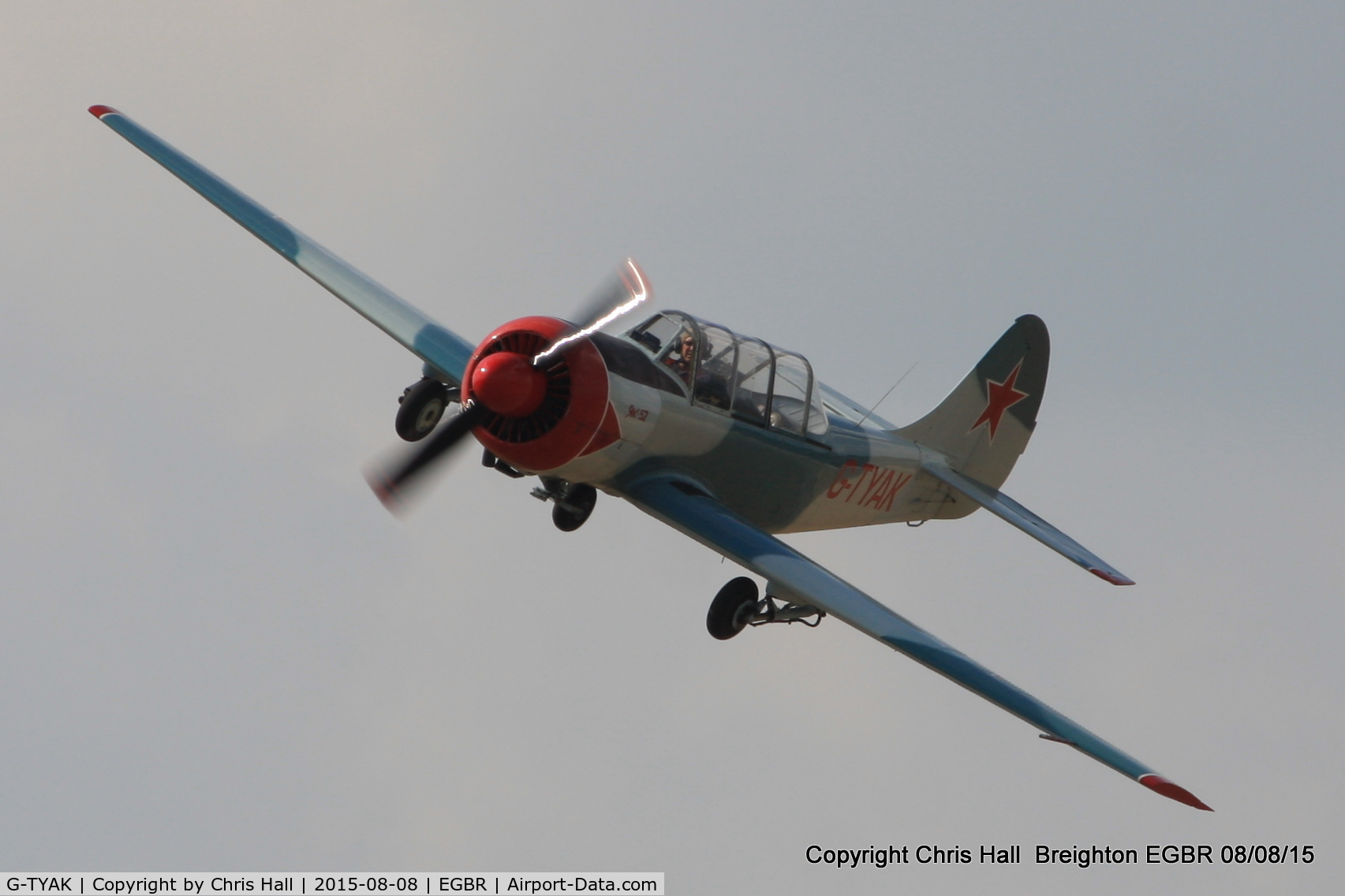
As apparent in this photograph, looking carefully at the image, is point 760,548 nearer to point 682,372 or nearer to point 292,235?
point 682,372

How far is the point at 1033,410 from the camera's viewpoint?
22.4 m

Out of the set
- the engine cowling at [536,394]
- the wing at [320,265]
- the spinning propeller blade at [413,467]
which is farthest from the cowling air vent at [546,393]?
the wing at [320,265]

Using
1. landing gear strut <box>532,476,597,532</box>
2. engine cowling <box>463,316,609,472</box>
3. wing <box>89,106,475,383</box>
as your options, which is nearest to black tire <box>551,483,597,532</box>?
landing gear strut <box>532,476,597,532</box>

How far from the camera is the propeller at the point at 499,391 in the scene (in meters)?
15.3

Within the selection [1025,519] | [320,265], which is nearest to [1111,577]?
[1025,519]

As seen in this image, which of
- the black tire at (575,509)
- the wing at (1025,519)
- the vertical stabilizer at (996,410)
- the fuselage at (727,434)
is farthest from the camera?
the vertical stabilizer at (996,410)

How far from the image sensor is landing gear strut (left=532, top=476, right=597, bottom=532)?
56.3 feet

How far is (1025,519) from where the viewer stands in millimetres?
20906

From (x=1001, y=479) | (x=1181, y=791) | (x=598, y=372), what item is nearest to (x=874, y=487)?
(x=1001, y=479)

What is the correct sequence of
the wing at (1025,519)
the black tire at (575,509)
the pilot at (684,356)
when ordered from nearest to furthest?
the pilot at (684,356)
the black tire at (575,509)
the wing at (1025,519)

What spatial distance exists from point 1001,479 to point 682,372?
7.09m

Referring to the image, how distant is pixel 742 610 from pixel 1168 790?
4645 millimetres

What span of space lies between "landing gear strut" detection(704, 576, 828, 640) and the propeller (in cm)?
282

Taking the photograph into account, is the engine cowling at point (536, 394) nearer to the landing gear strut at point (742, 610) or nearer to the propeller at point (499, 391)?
the propeller at point (499, 391)
